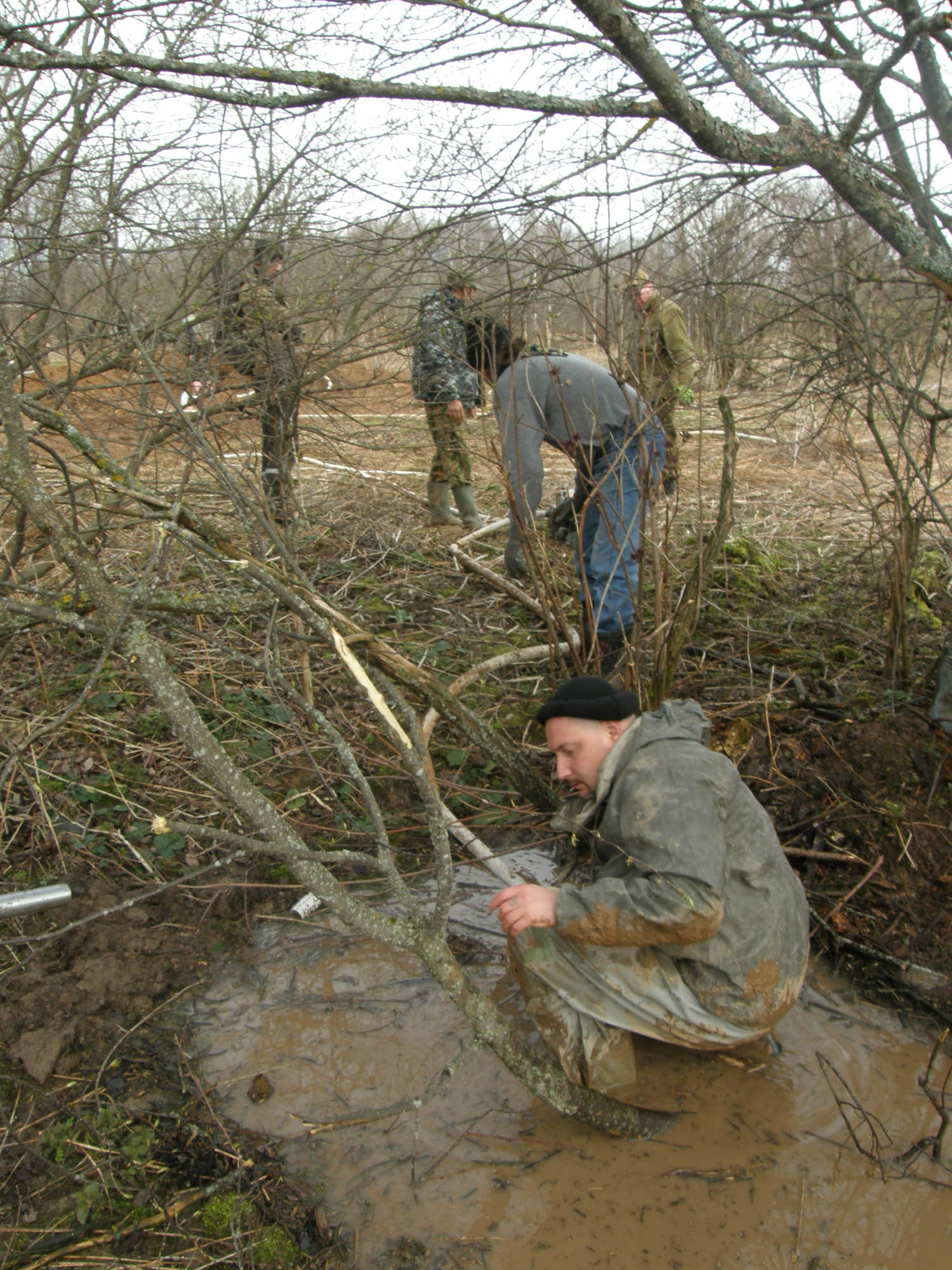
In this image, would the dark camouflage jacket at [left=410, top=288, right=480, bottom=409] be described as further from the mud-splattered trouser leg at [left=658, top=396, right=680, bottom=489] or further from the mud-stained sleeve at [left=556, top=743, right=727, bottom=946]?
the mud-stained sleeve at [left=556, top=743, right=727, bottom=946]

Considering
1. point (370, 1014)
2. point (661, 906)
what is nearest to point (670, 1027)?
point (661, 906)

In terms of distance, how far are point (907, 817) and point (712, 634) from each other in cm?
169

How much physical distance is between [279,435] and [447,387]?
1.30 metres

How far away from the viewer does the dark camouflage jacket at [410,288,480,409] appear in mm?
4805

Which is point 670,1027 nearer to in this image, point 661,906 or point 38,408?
point 661,906

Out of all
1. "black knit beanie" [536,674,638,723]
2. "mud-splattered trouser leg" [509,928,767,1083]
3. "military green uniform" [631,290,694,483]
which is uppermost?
"military green uniform" [631,290,694,483]

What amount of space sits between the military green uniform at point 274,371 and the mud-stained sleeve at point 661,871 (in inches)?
106

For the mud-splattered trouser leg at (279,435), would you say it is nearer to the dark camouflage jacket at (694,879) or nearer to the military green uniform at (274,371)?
the military green uniform at (274,371)

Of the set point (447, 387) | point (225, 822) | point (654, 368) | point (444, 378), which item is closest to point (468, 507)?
point (447, 387)

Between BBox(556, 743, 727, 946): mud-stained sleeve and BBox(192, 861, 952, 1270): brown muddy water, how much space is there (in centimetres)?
73

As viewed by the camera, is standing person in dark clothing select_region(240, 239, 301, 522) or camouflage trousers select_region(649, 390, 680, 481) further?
standing person in dark clothing select_region(240, 239, 301, 522)

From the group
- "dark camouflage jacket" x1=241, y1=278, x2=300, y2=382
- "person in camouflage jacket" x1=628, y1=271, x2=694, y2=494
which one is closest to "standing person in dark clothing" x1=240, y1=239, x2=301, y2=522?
"dark camouflage jacket" x1=241, y1=278, x2=300, y2=382

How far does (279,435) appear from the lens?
4.87 meters

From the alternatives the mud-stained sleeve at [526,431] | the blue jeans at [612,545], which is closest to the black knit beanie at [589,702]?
the blue jeans at [612,545]
